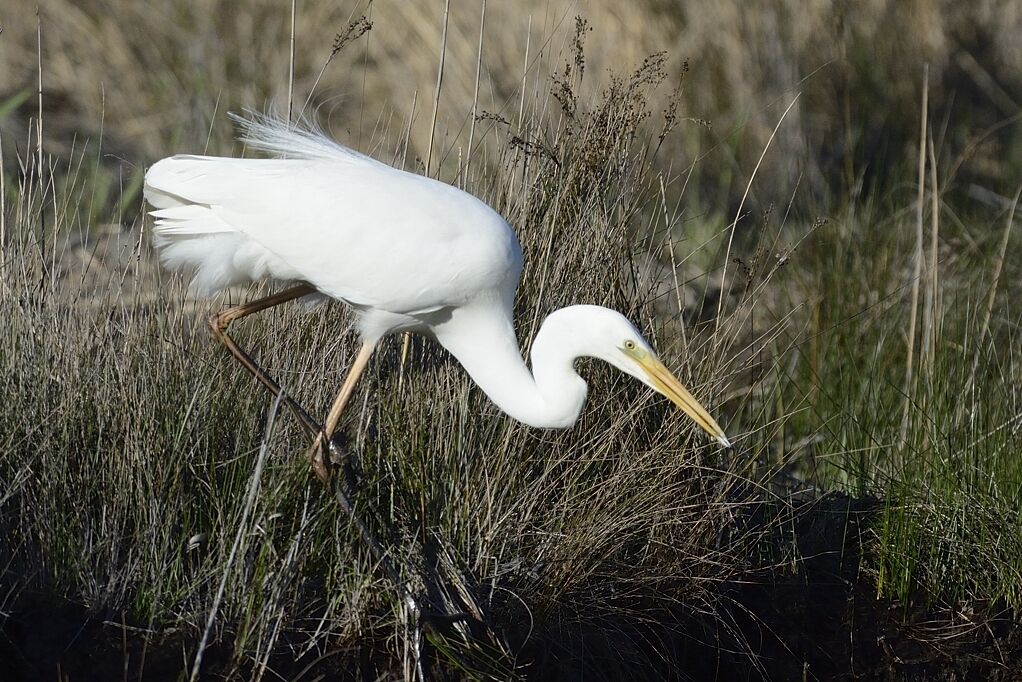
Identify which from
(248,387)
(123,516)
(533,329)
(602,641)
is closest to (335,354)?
(248,387)

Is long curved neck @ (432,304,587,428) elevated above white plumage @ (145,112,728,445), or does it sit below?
below

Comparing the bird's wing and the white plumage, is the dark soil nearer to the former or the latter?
the white plumage

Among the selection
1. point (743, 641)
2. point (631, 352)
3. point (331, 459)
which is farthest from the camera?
point (743, 641)

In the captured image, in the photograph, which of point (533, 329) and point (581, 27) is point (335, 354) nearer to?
point (533, 329)

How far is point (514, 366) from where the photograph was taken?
3.17 meters

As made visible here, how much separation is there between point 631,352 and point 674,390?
138mm

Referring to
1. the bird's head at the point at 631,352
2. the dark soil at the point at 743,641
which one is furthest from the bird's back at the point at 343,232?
the dark soil at the point at 743,641

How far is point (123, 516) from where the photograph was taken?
296 cm

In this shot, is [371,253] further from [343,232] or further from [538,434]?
[538,434]

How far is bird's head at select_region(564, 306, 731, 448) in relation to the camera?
2906 millimetres

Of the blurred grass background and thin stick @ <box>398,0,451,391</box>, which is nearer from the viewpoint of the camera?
the blurred grass background

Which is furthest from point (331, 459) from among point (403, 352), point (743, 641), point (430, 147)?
point (743, 641)

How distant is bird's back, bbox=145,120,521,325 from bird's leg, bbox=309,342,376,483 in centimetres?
14

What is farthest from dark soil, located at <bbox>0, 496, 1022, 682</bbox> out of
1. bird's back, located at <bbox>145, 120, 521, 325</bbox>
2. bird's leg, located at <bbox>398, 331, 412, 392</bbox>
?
bird's back, located at <bbox>145, 120, 521, 325</bbox>
